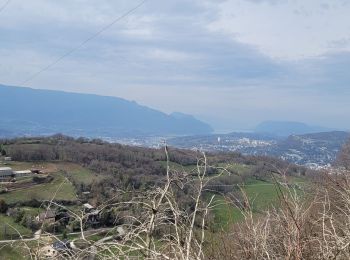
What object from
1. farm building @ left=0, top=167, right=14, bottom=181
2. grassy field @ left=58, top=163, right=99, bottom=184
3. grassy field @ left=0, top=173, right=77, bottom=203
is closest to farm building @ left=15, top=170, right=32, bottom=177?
farm building @ left=0, top=167, right=14, bottom=181

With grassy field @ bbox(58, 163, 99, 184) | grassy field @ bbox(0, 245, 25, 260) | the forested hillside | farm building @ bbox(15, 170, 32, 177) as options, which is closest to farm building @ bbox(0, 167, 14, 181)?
farm building @ bbox(15, 170, 32, 177)

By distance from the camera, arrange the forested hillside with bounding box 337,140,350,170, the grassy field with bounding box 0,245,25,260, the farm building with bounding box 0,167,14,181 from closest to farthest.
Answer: the grassy field with bounding box 0,245,25,260 → the forested hillside with bounding box 337,140,350,170 → the farm building with bounding box 0,167,14,181

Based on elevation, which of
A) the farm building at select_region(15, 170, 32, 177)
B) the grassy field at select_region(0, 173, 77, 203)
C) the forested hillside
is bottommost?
the grassy field at select_region(0, 173, 77, 203)

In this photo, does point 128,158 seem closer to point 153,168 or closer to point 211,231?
point 153,168

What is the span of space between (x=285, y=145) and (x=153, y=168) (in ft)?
238

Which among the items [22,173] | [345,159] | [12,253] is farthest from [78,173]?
[12,253]

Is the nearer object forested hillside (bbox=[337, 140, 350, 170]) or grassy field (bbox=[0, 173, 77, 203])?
forested hillside (bbox=[337, 140, 350, 170])

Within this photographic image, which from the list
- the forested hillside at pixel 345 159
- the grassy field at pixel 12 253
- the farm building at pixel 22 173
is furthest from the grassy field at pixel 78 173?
the grassy field at pixel 12 253

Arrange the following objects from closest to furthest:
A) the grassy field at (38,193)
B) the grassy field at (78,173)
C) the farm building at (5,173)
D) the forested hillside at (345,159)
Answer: the forested hillside at (345,159), the grassy field at (38,193), the grassy field at (78,173), the farm building at (5,173)

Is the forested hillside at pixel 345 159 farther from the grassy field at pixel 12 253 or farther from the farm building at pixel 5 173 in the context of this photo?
the farm building at pixel 5 173

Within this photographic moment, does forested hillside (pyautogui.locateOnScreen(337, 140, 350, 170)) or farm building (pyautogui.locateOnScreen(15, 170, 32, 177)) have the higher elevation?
forested hillside (pyautogui.locateOnScreen(337, 140, 350, 170))

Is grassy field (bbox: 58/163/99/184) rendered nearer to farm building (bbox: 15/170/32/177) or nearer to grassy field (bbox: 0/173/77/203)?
grassy field (bbox: 0/173/77/203)

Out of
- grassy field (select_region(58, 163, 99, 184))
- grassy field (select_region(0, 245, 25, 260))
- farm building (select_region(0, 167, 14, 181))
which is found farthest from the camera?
farm building (select_region(0, 167, 14, 181))

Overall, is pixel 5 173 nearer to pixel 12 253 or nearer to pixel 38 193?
pixel 38 193
